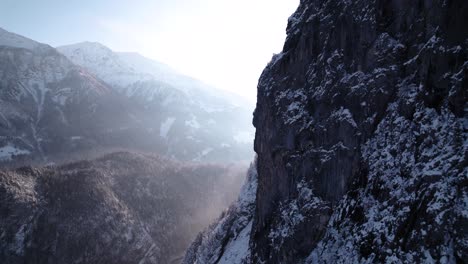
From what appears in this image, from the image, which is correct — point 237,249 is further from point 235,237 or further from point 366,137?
point 366,137

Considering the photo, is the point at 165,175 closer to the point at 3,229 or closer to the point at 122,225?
the point at 122,225

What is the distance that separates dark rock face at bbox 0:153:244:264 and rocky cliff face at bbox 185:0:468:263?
92.6m

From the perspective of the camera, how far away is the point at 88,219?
4941 inches

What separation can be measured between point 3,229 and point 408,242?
123802 millimetres

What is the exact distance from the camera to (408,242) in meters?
23.2

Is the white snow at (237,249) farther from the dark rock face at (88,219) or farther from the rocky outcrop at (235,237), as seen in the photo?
the dark rock face at (88,219)

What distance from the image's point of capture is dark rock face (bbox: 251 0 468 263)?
23.4m

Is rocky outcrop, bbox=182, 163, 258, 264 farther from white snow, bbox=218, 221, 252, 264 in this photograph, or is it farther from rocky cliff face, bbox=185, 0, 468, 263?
rocky cliff face, bbox=185, 0, 468, 263

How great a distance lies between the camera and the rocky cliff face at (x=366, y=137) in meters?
23.3

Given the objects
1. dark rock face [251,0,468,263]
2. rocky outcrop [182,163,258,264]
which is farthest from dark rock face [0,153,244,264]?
dark rock face [251,0,468,263]

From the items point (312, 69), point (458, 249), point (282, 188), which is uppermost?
point (312, 69)

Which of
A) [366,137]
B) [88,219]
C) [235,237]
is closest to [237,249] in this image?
[235,237]

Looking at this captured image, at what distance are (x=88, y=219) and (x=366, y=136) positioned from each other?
116 metres

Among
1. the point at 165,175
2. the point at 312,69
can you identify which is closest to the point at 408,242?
the point at 312,69
